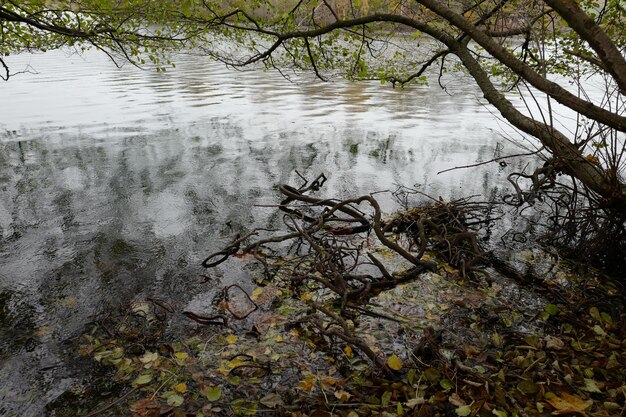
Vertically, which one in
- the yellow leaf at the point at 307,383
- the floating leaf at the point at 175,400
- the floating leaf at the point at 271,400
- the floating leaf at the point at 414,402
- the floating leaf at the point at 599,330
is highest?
the floating leaf at the point at 414,402

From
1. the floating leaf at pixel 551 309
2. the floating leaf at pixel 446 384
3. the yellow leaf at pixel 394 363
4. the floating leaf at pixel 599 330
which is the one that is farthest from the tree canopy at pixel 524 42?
the yellow leaf at pixel 394 363

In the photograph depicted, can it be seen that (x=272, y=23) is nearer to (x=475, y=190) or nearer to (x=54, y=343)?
(x=475, y=190)

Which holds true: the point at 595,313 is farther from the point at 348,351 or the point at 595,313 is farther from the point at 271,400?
the point at 271,400

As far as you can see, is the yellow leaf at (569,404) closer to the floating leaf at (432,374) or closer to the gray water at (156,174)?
the floating leaf at (432,374)

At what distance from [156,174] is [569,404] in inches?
364

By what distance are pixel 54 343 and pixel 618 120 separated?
5.86 m

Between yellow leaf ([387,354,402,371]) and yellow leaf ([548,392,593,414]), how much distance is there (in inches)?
48.3

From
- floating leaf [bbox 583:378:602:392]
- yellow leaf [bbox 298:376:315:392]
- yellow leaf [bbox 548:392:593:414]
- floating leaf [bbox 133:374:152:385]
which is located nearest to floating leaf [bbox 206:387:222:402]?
floating leaf [bbox 133:374:152:385]

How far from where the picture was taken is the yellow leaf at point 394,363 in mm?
4137

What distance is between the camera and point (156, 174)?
1048 centimetres

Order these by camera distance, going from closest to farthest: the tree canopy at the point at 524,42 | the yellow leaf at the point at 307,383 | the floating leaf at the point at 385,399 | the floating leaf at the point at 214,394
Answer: the floating leaf at the point at 385,399 < the floating leaf at the point at 214,394 < the yellow leaf at the point at 307,383 < the tree canopy at the point at 524,42

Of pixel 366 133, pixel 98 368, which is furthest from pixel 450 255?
pixel 366 133

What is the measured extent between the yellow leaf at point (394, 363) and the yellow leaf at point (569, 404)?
1227 mm

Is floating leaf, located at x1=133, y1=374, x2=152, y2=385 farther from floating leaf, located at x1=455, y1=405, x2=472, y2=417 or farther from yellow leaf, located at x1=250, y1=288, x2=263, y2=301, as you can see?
floating leaf, located at x1=455, y1=405, x2=472, y2=417
